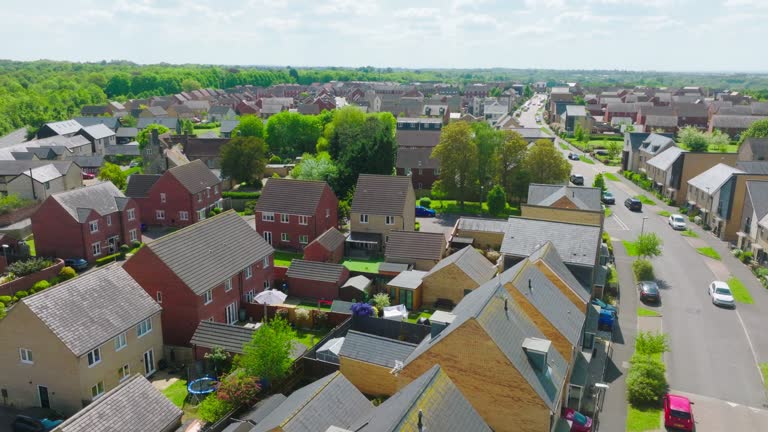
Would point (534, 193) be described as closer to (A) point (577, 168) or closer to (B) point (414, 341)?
(B) point (414, 341)

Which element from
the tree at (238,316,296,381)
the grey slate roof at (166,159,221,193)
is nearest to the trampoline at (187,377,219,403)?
the tree at (238,316,296,381)

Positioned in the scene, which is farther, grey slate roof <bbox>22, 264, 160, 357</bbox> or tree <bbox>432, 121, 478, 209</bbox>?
tree <bbox>432, 121, 478, 209</bbox>

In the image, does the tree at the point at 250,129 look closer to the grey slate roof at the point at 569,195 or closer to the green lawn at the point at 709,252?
the grey slate roof at the point at 569,195

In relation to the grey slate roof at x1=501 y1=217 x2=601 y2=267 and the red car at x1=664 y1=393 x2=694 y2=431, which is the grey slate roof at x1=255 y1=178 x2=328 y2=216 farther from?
the red car at x1=664 y1=393 x2=694 y2=431

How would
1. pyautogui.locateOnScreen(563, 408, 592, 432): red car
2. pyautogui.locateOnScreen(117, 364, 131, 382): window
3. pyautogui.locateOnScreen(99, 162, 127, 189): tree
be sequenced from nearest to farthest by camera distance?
pyautogui.locateOnScreen(563, 408, 592, 432): red car < pyautogui.locateOnScreen(117, 364, 131, 382): window < pyautogui.locateOnScreen(99, 162, 127, 189): tree

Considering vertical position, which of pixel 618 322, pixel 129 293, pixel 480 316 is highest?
pixel 480 316

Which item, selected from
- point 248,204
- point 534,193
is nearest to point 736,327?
point 534,193
